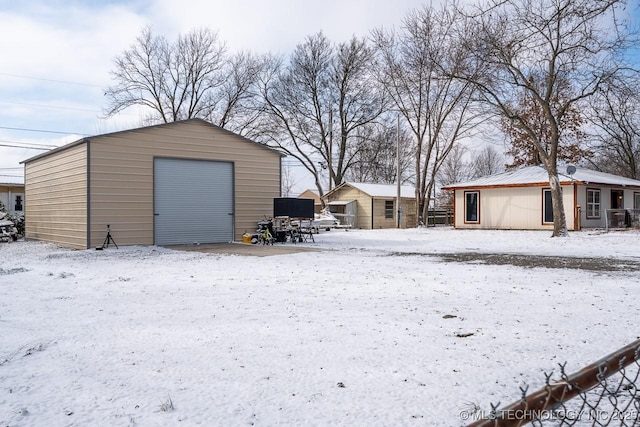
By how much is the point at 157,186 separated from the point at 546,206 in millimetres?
16168

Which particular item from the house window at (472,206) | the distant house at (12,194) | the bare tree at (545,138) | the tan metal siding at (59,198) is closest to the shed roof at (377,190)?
the house window at (472,206)

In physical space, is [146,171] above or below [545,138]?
below

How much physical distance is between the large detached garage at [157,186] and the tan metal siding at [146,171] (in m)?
0.03

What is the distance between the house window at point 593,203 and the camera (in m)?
21.0

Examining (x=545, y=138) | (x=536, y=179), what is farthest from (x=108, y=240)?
(x=545, y=138)

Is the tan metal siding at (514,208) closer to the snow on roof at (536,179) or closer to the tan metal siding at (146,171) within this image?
the snow on roof at (536,179)

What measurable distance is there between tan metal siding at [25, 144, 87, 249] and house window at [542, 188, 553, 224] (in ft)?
59.2

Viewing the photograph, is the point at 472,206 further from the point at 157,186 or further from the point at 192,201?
the point at 157,186

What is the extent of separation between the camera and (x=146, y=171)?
14125 mm

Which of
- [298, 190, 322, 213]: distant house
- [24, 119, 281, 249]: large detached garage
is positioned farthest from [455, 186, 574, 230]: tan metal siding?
[298, 190, 322, 213]: distant house

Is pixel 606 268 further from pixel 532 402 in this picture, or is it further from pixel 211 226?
pixel 211 226

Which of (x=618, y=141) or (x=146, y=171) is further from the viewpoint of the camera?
(x=618, y=141)

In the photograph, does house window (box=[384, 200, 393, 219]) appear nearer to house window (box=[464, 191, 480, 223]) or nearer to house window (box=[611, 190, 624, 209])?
house window (box=[464, 191, 480, 223])

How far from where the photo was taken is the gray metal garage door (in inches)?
570
